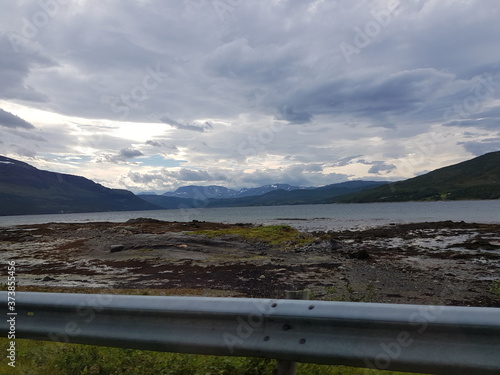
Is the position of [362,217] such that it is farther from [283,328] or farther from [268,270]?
[283,328]

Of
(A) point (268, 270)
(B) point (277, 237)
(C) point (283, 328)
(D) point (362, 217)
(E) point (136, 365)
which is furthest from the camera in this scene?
(D) point (362, 217)

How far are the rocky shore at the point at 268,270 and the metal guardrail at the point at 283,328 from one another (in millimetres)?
5516

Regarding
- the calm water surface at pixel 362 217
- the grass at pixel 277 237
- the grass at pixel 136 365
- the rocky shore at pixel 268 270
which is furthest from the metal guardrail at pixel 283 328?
the calm water surface at pixel 362 217

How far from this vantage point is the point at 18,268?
22094 mm

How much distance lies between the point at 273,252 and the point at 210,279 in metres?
11.1

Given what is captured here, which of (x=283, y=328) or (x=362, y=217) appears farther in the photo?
(x=362, y=217)

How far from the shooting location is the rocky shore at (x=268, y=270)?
13.9 m

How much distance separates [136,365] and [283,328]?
2.05 meters

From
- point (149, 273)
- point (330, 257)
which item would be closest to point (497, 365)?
point (149, 273)

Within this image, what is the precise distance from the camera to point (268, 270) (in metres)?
19.5

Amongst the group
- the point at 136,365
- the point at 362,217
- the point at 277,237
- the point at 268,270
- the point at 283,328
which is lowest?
the point at 362,217

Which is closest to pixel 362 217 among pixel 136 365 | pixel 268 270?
pixel 268 270

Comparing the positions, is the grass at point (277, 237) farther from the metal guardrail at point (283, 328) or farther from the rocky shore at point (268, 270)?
the metal guardrail at point (283, 328)

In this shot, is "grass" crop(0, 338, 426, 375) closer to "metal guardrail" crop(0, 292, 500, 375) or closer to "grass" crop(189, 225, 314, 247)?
"metal guardrail" crop(0, 292, 500, 375)
